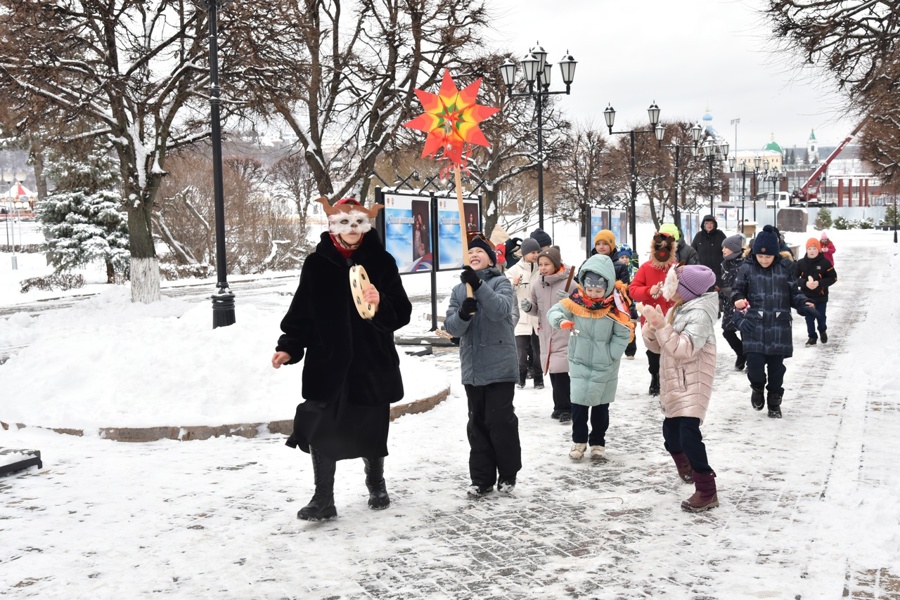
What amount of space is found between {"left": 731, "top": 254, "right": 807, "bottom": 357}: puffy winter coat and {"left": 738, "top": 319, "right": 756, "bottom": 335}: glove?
0.01 m

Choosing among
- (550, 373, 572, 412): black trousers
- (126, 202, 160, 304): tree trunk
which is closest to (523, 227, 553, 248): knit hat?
(550, 373, 572, 412): black trousers

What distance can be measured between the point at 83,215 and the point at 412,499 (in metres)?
31.3

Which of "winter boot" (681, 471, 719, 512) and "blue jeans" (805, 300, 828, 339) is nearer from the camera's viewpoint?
"winter boot" (681, 471, 719, 512)

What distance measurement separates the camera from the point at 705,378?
18.9ft

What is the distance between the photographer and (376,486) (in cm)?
582

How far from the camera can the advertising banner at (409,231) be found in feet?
50.0

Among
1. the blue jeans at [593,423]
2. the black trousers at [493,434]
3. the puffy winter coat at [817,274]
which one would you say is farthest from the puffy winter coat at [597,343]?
the puffy winter coat at [817,274]

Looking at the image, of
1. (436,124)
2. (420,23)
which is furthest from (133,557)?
(420,23)

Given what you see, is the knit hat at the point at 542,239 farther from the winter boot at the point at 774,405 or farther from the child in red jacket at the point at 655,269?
the winter boot at the point at 774,405

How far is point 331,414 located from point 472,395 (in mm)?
1101

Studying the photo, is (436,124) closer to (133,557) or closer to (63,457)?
(133,557)

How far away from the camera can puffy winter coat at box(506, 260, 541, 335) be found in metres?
10.3

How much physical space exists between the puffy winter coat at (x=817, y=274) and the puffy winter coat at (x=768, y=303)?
17.4 ft

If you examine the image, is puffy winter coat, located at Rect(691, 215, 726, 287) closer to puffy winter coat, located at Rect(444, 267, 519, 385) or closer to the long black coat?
puffy winter coat, located at Rect(444, 267, 519, 385)
